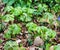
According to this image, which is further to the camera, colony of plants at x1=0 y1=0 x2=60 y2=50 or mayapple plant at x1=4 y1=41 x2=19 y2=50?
colony of plants at x1=0 y1=0 x2=60 y2=50

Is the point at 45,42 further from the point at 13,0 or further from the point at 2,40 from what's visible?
the point at 13,0

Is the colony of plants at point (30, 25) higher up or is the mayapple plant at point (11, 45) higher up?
the colony of plants at point (30, 25)

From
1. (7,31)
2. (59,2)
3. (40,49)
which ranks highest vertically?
(59,2)

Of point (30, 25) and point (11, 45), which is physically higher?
point (30, 25)

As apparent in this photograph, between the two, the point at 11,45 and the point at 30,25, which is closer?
the point at 11,45

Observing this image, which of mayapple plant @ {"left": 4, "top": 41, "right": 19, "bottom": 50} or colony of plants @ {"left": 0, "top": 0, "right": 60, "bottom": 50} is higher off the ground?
colony of plants @ {"left": 0, "top": 0, "right": 60, "bottom": 50}

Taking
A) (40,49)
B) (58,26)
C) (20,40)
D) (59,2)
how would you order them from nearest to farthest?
1. (40,49)
2. (20,40)
3. (58,26)
4. (59,2)

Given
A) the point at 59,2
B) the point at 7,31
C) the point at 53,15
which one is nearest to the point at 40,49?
the point at 7,31

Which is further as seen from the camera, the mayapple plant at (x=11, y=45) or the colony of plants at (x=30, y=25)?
the colony of plants at (x=30, y=25)
